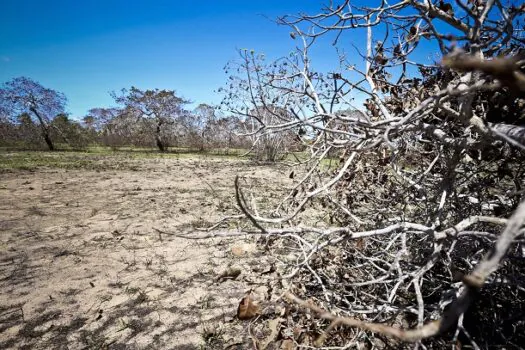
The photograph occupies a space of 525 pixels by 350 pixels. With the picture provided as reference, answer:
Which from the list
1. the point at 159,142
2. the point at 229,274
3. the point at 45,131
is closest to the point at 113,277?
the point at 229,274

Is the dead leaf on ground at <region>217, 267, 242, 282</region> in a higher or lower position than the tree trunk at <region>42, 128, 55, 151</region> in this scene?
lower

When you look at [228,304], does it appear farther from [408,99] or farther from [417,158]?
[408,99]

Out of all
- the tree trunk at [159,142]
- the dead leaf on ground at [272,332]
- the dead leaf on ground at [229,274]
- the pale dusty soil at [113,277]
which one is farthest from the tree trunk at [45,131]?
the dead leaf on ground at [272,332]

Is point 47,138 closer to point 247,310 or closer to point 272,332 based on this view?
point 247,310

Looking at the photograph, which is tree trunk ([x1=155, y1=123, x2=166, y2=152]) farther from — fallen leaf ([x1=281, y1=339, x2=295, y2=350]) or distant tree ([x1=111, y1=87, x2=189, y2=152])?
fallen leaf ([x1=281, y1=339, x2=295, y2=350])

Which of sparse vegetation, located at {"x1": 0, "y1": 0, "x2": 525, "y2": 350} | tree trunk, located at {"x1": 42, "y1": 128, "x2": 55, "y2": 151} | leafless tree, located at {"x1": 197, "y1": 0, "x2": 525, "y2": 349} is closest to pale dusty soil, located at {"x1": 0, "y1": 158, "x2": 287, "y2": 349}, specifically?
sparse vegetation, located at {"x1": 0, "y1": 0, "x2": 525, "y2": 350}

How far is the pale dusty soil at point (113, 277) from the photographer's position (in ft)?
7.80

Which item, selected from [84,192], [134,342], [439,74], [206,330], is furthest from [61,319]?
[84,192]

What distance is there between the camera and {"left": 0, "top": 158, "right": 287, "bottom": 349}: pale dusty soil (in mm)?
2377

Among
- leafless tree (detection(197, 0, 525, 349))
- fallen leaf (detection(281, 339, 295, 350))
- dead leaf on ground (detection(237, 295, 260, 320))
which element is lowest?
fallen leaf (detection(281, 339, 295, 350))

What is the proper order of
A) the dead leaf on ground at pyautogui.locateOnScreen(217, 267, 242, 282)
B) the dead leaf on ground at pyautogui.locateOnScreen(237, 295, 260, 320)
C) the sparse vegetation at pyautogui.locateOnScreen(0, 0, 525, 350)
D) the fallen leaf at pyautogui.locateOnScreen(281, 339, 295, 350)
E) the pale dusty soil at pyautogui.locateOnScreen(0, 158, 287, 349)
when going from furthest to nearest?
the dead leaf on ground at pyautogui.locateOnScreen(217, 267, 242, 282), the dead leaf on ground at pyautogui.locateOnScreen(237, 295, 260, 320), the pale dusty soil at pyautogui.locateOnScreen(0, 158, 287, 349), the fallen leaf at pyautogui.locateOnScreen(281, 339, 295, 350), the sparse vegetation at pyautogui.locateOnScreen(0, 0, 525, 350)

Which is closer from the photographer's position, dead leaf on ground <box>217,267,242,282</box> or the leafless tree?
the leafless tree

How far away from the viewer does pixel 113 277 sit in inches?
127

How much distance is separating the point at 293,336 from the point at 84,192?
7.11 meters
